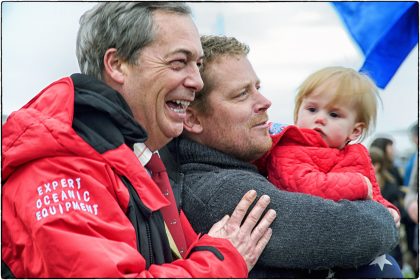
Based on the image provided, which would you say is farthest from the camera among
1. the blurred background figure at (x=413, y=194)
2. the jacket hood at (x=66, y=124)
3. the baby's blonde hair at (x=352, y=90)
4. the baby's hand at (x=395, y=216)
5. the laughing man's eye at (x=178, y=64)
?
the blurred background figure at (x=413, y=194)

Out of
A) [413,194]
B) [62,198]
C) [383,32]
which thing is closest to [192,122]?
[62,198]

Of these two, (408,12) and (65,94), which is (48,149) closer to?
(65,94)

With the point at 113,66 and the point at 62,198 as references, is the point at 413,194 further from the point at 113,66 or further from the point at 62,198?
the point at 62,198

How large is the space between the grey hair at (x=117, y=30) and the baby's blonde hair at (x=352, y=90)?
2.98ft

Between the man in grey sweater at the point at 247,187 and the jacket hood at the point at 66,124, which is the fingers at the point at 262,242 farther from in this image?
the jacket hood at the point at 66,124

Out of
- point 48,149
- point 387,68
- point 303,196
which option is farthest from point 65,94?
point 387,68

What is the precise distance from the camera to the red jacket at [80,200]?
7.28 feet

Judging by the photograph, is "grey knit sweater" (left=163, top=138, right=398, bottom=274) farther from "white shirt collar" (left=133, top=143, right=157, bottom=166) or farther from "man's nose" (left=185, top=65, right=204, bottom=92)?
"man's nose" (left=185, top=65, right=204, bottom=92)

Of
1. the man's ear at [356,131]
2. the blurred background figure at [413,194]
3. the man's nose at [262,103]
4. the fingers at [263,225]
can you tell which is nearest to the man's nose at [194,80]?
the man's nose at [262,103]

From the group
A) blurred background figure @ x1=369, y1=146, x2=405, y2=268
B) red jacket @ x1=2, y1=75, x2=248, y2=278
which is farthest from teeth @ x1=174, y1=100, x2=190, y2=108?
blurred background figure @ x1=369, y1=146, x2=405, y2=268

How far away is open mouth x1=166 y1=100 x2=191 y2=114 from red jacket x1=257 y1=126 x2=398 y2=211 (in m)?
0.49

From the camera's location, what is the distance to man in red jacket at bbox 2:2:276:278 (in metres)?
2.24

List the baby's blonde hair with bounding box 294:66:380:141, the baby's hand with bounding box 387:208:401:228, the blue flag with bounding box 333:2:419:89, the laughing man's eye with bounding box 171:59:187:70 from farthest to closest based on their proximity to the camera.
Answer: the blue flag with bounding box 333:2:419:89, the baby's blonde hair with bounding box 294:66:380:141, the baby's hand with bounding box 387:208:401:228, the laughing man's eye with bounding box 171:59:187:70

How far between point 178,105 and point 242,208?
1.64 ft
